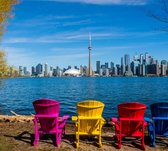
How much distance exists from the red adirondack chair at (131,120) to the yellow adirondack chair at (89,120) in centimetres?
67

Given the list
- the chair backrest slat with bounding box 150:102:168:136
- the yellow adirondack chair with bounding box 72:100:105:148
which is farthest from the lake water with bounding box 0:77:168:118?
the chair backrest slat with bounding box 150:102:168:136

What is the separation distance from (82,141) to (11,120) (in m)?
7.02

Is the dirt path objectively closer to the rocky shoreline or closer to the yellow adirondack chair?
the rocky shoreline

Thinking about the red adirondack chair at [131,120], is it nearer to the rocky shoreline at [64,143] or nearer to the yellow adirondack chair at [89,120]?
the rocky shoreline at [64,143]

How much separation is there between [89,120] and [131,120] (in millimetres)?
1420

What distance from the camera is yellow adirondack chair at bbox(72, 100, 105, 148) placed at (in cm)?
1173

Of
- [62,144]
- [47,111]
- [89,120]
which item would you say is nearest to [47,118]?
[47,111]

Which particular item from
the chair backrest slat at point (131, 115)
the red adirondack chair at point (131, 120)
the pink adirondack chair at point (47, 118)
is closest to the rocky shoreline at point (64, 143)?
the pink adirondack chair at point (47, 118)

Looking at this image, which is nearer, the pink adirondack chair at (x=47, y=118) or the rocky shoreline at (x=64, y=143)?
the rocky shoreline at (x=64, y=143)

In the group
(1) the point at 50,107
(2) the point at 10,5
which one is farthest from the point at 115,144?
(2) the point at 10,5

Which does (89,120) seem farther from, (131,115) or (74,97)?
(74,97)

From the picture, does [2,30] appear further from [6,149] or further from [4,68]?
[6,149]

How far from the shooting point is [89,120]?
11.8 metres

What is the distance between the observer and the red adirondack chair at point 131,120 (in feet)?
37.8
